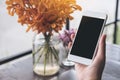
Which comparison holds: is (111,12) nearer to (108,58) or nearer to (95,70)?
(108,58)

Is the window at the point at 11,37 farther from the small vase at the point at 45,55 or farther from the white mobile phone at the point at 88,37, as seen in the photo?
the white mobile phone at the point at 88,37

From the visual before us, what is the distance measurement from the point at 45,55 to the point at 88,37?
0.18m

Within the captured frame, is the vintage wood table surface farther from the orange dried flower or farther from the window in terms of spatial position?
the window

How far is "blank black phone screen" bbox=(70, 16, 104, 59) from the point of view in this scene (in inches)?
32.2

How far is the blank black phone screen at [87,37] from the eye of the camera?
2.68 feet

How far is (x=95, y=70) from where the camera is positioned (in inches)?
30.4

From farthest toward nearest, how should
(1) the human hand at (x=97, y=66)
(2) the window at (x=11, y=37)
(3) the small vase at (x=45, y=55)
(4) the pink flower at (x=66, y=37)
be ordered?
(2) the window at (x=11, y=37) → (4) the pink flower at (x=66, y=37) → (3) the small vase at (x=45, y=55) → (1) the human hand at (x=97, y=66)

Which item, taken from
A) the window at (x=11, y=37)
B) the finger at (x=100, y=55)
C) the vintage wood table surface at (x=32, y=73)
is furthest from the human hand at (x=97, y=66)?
the window at (x=11, y=37)

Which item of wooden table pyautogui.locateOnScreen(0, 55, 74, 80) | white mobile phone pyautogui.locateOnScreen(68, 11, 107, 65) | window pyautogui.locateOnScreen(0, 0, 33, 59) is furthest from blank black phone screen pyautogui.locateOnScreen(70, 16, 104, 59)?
window pyautogui.locateOnScreen(0, 0, 33, 59)

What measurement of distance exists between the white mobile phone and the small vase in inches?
3.8

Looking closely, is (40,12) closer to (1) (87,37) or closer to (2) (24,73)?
(1) (87,37)

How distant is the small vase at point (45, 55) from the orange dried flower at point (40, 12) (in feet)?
0.28

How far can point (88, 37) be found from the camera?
83 cm

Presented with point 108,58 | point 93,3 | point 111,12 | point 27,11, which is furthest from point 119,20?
point 27,11
